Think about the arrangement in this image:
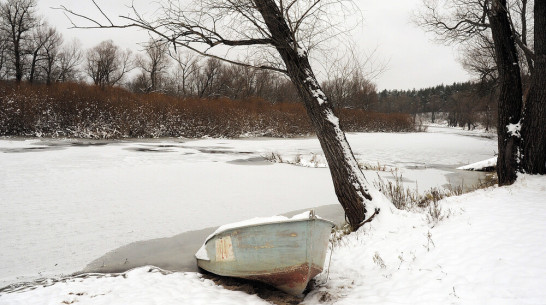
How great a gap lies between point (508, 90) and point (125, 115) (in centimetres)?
2043

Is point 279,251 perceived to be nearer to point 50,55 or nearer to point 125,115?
point 125,115

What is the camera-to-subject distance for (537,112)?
5.85 m

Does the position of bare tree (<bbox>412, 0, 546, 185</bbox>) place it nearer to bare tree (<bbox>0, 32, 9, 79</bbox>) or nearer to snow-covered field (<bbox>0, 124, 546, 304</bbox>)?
snow-covered field (<bbox>0, 124, 546, 304</bbox>)

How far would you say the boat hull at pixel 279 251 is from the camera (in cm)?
342

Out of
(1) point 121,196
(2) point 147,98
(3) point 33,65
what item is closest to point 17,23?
(3) point 33,65

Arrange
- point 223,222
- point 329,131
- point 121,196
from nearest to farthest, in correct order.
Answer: point 329,131 → point 223,222 → point 121,196

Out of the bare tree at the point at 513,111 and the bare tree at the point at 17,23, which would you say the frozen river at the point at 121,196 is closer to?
the bare tree at the point at 513,111

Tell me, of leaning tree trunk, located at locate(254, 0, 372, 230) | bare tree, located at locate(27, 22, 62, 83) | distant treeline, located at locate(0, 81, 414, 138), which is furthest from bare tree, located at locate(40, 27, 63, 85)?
leaning tree trunk, located at locate(254, 0, 372, 230)

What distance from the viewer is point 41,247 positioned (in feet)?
15.0

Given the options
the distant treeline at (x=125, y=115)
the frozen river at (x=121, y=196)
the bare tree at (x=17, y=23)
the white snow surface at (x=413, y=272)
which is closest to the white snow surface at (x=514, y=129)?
the white snow surface at (x=413, y=272)

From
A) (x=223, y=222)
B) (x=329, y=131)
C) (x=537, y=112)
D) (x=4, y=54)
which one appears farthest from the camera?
(x=4, y=54)

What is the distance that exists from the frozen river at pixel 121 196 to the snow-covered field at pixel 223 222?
3 cm

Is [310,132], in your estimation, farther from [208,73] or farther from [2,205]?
[2,205]

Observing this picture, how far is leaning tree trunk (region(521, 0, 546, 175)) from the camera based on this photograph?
19.2ft
